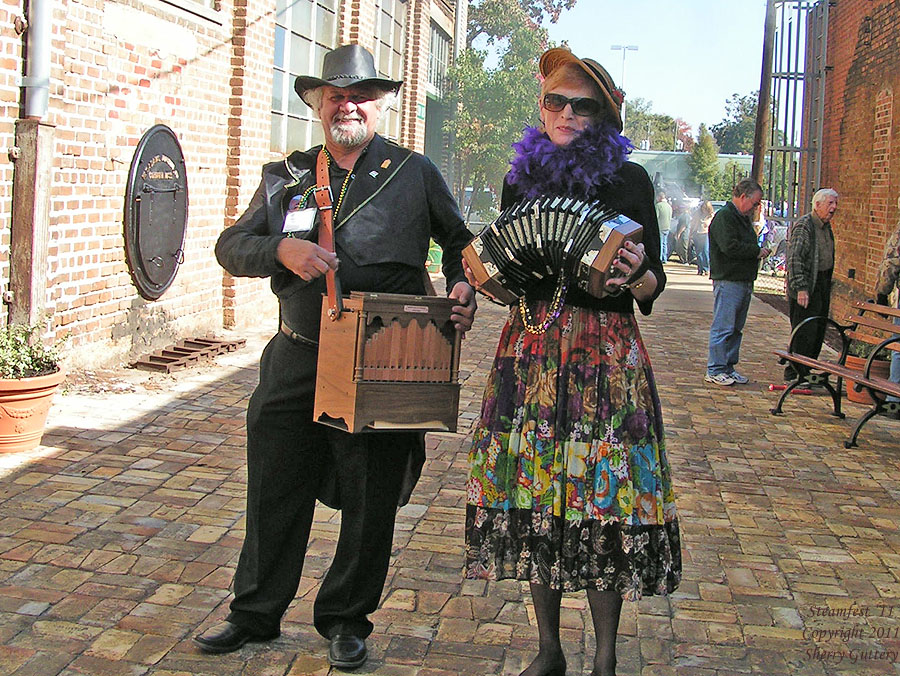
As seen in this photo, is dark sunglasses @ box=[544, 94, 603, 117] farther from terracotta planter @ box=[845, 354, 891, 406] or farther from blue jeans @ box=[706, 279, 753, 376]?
blue jeans @ box=[706, 279, 753, 376]

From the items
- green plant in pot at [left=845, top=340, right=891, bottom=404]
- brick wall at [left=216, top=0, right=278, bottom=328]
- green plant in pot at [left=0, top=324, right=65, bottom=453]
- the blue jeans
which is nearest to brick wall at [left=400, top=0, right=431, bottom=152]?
brick wall at [left=216, top=0, right=278, bottom=328]

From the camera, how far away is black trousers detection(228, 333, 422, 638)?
386 cm

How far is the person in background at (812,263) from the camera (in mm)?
10055

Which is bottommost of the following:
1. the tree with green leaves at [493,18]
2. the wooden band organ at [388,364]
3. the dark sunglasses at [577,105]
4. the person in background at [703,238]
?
the wooden band organ at [388,364]

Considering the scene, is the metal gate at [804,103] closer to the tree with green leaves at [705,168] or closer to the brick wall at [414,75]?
the brick wall at [414,75]

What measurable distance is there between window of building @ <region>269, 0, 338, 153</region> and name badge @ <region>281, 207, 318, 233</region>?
9142mm

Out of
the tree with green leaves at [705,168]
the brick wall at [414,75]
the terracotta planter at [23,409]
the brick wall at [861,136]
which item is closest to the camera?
the terracotta planter at [23,409]

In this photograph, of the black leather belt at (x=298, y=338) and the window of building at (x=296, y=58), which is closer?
the black leather belt at (x=298, y=338)

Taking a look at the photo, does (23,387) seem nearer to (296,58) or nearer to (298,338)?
(298,338)

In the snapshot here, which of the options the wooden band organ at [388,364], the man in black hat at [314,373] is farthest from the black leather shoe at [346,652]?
the wooden band organ at [388,364]

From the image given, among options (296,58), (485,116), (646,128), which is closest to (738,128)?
(646,128)

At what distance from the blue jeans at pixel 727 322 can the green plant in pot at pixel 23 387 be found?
5.97 m

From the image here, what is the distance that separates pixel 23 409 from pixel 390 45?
14.0 metres

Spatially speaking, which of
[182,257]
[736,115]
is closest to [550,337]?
[182,257]
